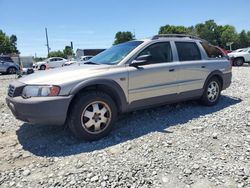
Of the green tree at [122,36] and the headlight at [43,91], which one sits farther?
the green tree at [122,36]

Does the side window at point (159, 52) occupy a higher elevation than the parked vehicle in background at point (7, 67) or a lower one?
higher

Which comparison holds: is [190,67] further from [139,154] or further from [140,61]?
[139,154]

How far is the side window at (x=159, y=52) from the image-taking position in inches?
189

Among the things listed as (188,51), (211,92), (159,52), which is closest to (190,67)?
(188,51)

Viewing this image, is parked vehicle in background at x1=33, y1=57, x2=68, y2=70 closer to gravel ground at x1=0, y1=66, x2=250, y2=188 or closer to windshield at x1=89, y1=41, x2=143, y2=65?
windshield at x1=89, y1=41, x2=143, y2=65

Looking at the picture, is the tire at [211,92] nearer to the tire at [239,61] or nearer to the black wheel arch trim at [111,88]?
the black wheel arch trim at [111,88]

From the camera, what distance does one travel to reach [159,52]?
5.02 metres

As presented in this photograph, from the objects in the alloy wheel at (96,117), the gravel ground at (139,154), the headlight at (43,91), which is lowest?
the gravel ground at (139,154)

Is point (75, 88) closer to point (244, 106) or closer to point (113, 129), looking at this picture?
point (113, 129)

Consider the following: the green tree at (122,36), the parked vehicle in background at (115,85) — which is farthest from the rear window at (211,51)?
the green tree at (122,36)

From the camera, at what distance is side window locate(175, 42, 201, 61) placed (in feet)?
17.6

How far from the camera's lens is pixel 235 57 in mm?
19844

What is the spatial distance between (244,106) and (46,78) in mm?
4596

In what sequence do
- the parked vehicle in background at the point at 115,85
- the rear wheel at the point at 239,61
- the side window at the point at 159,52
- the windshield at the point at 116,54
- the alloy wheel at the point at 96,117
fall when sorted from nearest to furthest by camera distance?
the parked vehicle in background at the point at 115,85 < the alloy wheel at the point at 96,117 < the windshield at the point at 116,54 < the side window at the point at 159,52 < the rear wheel at the point at 239,61
